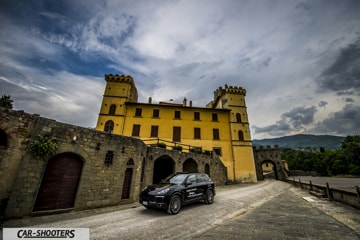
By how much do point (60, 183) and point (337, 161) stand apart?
171ft

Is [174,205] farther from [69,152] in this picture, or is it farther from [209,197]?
[69,152]

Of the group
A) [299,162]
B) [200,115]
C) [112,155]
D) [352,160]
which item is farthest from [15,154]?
[299,162]

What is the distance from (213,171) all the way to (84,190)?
14223mm

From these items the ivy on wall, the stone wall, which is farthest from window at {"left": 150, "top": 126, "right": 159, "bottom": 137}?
the ivy on wall

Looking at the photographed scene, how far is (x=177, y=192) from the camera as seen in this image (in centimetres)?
610

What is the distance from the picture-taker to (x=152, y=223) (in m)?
4.79

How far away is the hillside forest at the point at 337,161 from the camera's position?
3052 centimetres

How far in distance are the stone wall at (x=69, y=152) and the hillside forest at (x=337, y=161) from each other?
4533 centimetres

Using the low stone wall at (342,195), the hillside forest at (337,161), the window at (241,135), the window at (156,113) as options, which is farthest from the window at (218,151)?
the hillside forest at (337,161)

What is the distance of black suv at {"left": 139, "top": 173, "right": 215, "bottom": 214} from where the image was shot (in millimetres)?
5723

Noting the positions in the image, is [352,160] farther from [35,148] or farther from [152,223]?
[35,148]

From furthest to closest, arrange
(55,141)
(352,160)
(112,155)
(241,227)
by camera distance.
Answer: (352,160)
(112,155)
(55,141)
(241,227)

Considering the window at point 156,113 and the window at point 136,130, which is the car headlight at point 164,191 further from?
the window at point 156,113

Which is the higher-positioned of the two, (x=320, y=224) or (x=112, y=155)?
(x=112, y=155)
